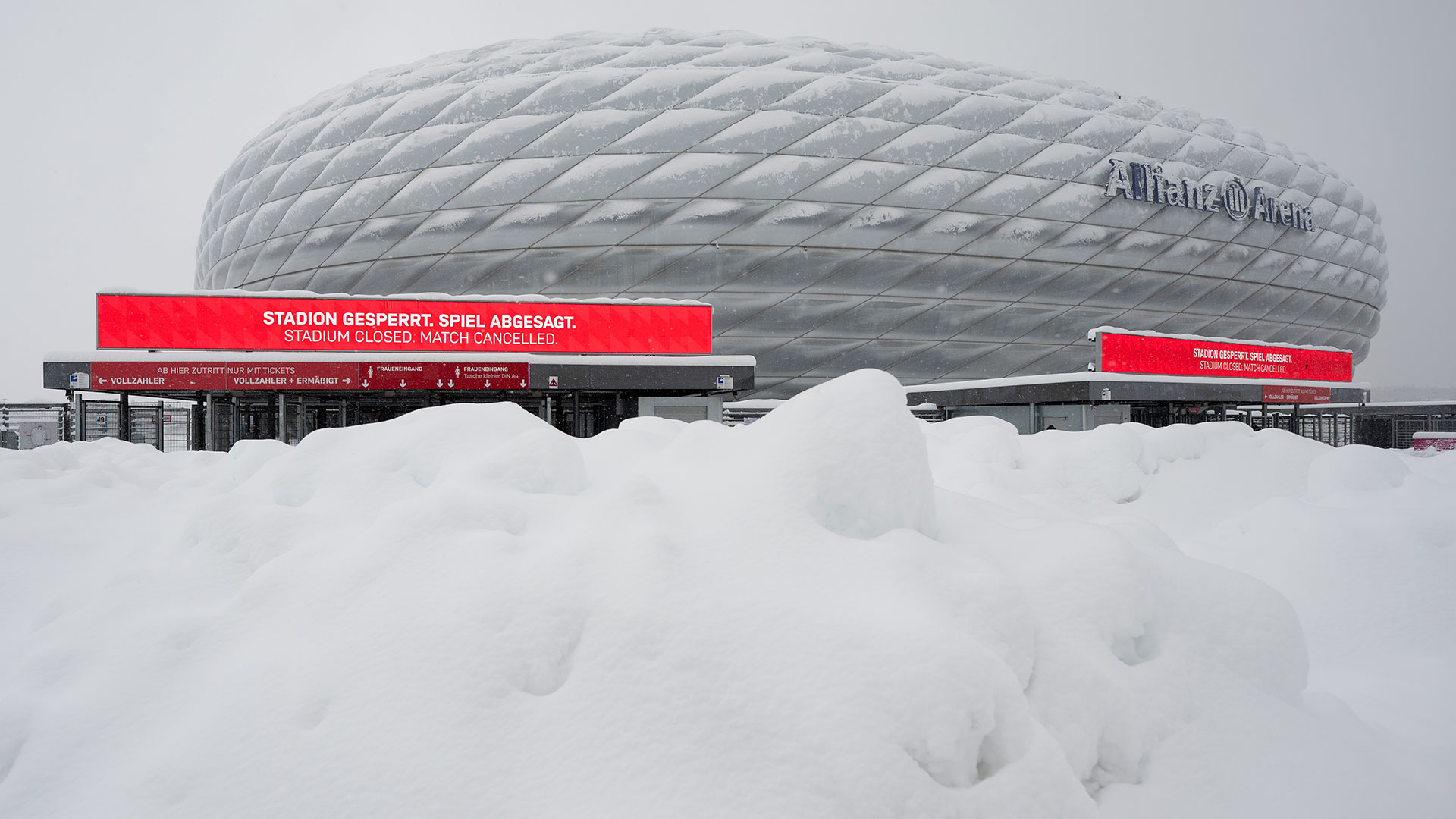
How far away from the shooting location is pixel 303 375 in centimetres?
1175

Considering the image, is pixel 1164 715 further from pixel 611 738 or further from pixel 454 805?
pixel 454 805

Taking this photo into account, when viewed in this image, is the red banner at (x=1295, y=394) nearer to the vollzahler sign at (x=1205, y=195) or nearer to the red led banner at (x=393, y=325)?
the vollzahler sign at (x=1205, y=195)

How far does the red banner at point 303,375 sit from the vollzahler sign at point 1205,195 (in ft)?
58.8

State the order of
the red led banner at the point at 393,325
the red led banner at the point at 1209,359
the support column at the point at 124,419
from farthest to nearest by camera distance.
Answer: the red led banner at the point at 1209,359 < the support column at the point at 124,419 < the red led banner at the point at 393,325

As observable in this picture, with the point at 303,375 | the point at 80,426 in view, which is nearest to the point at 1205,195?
the point at 303,375

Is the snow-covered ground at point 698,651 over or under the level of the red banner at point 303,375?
under

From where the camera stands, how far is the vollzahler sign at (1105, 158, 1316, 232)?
68.8 feet

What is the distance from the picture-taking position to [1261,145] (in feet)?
81.6

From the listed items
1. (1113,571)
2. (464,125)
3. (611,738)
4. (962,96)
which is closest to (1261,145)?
(962,96)

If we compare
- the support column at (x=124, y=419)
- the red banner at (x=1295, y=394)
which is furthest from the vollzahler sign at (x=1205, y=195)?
the support column at (x=124, y=419)

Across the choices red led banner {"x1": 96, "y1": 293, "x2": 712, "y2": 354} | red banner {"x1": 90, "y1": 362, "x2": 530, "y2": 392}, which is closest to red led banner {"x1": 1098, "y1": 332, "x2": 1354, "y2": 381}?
red led banner {"x1": 96, "y1": 293, "x2": 712, "y2": 354}

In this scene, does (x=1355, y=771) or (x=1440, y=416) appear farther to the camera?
(x=1440, y=416)

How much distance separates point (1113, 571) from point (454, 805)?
2.14 metres

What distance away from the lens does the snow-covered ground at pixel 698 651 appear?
171 centimetres
